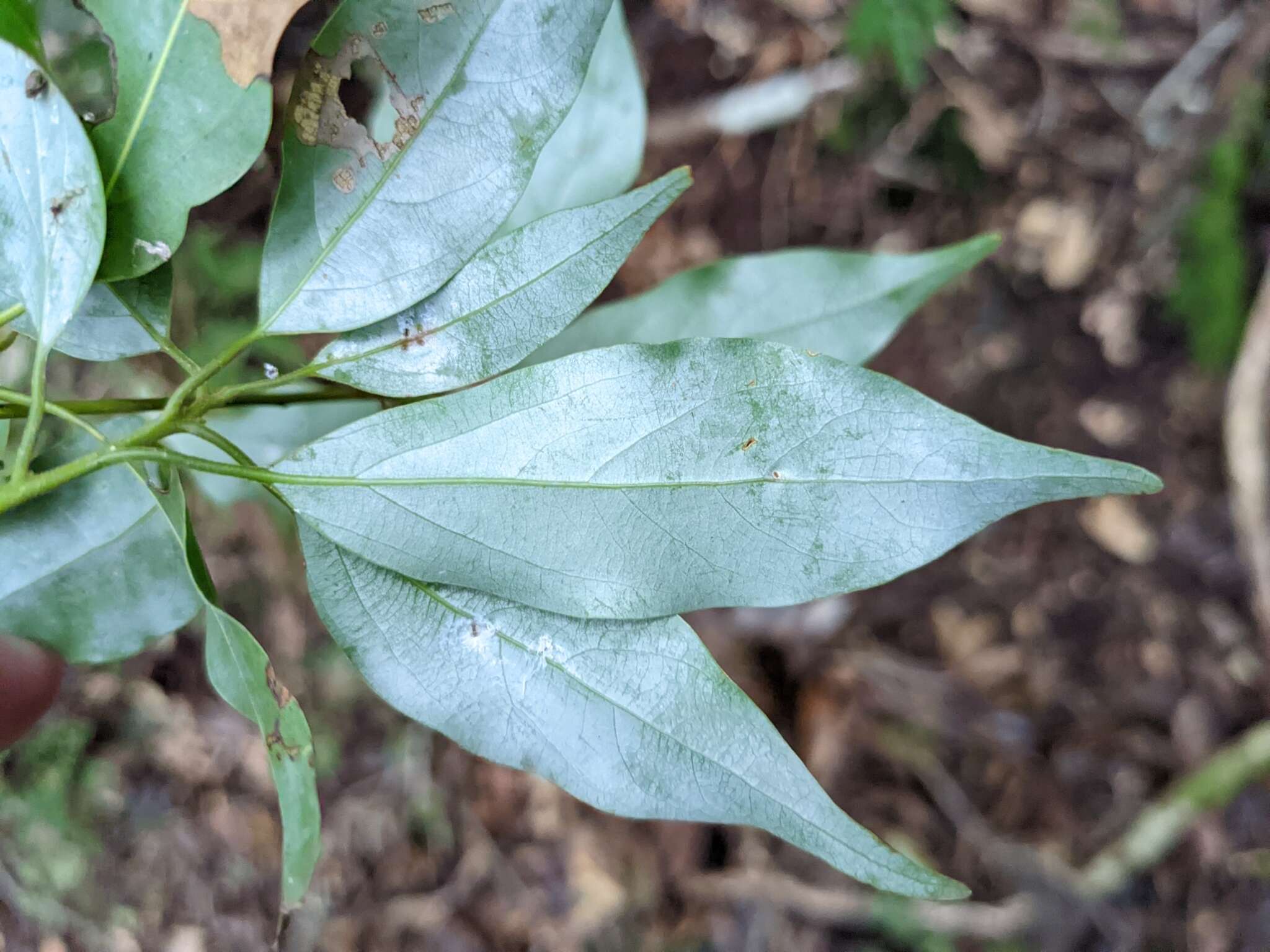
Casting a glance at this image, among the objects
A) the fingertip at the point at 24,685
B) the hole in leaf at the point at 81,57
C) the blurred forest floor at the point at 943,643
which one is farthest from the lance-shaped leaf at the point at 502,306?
the blurred forest floor at the point at 943,643

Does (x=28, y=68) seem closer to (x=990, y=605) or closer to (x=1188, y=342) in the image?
(x=990, y=605)

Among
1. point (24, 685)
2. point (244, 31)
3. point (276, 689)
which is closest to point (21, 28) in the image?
point (244, 31)

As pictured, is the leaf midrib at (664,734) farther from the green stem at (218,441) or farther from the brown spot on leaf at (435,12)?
the brown spot on leaf at (435,12)

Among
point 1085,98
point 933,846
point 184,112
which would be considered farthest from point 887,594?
point 184,112

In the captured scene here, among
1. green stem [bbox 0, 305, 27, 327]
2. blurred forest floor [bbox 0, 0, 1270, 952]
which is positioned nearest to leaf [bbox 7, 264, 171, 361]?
green stem [bbox 0, 305, 27, 327]

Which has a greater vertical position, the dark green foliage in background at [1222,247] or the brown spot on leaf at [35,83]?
the brown spot on leaf at [35,83]

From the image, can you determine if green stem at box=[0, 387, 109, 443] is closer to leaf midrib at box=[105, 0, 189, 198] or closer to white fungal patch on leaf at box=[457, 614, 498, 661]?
leaf midrib at box=[105, 0, 189, 198]

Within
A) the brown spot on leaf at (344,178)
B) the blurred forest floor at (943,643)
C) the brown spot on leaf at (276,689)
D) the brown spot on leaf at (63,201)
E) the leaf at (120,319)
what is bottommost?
the blurred forest floor at (943,643)
